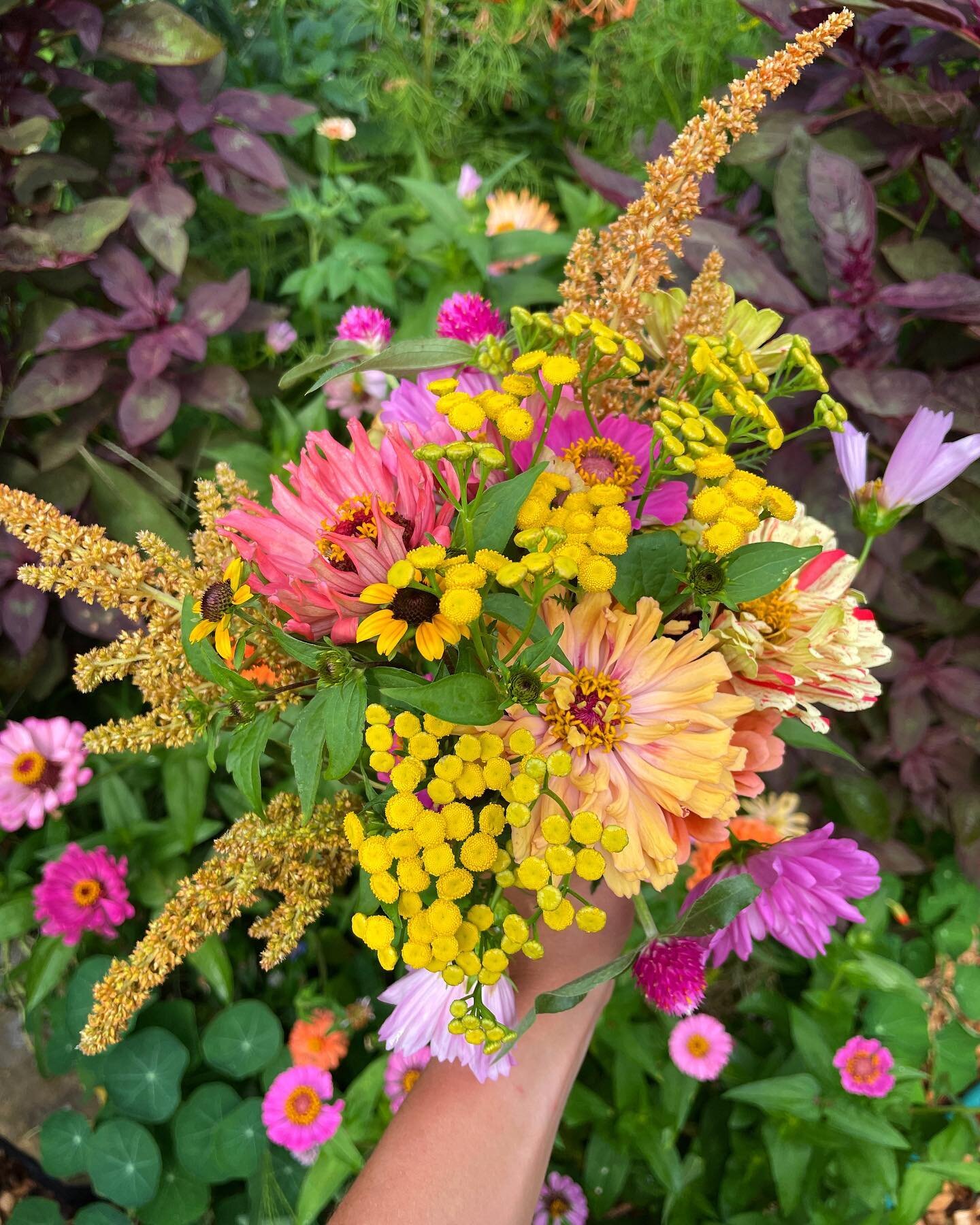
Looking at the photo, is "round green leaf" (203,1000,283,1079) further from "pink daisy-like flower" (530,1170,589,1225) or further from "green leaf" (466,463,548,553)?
"green leaf" (466,463,548,553)

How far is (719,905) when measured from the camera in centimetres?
40

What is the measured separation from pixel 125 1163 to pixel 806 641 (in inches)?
36.0

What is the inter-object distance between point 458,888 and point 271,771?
2.05ft

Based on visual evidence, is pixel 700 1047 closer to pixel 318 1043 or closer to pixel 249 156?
pixel 318 1043

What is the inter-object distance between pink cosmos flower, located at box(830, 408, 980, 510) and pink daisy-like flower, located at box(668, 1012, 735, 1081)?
0.56m

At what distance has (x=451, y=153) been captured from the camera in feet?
3.92

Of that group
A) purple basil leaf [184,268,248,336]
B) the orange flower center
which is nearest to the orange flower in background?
the orange flower center

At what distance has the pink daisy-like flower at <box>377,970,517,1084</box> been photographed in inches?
17.3

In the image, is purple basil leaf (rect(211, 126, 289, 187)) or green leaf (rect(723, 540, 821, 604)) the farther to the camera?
purple basil leaf (rect(211, 126, 289, 187))

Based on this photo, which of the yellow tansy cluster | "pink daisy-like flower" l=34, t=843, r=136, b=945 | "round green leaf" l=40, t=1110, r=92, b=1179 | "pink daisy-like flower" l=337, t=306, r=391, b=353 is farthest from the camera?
"round green leaf" l=40, t=1110, r=92, b=1179

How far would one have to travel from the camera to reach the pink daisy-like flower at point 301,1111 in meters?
0.75

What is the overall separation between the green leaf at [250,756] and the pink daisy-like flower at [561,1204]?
0.68m

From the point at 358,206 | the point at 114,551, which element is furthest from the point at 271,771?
the point at 358,206

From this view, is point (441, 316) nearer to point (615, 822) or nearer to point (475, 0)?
point (615, 822)
